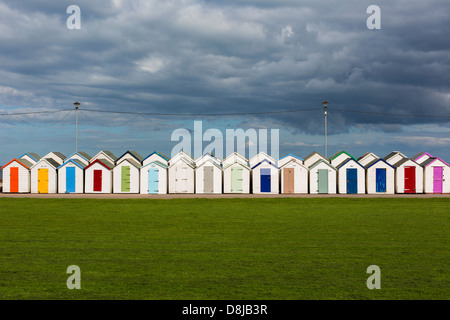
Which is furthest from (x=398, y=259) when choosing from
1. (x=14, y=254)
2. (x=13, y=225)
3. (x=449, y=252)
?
(x=13, y=225)

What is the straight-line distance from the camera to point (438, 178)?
128ft

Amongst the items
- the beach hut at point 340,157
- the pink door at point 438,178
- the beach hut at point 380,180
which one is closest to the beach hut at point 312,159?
the beach hut at point 340,157

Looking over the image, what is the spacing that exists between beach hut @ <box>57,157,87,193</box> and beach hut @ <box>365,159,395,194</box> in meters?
25.5

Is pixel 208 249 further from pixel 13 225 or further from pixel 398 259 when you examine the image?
pixel 13 225

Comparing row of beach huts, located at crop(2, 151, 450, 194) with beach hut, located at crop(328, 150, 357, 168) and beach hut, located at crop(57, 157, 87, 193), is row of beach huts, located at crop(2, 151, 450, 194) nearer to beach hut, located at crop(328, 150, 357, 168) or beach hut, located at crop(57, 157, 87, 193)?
beach hut, located at crop(57, 157, 87, 193)

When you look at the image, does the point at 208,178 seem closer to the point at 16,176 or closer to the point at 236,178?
the point at 236,178

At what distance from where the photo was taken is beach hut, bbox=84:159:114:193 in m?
39.3

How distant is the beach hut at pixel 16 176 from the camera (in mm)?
40156

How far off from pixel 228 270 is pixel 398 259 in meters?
4.31

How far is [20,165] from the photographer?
40.2 m

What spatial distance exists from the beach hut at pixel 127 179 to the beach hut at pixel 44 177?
5.65 meters

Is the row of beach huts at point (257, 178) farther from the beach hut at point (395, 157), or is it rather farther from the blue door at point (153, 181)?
the beach hut at point (395, 157)

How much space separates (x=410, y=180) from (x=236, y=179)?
50.3ft

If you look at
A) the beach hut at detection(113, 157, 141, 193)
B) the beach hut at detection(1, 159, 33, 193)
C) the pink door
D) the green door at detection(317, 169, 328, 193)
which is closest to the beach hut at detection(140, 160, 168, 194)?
the beach hut at detection(113, 157, 141, 193)
